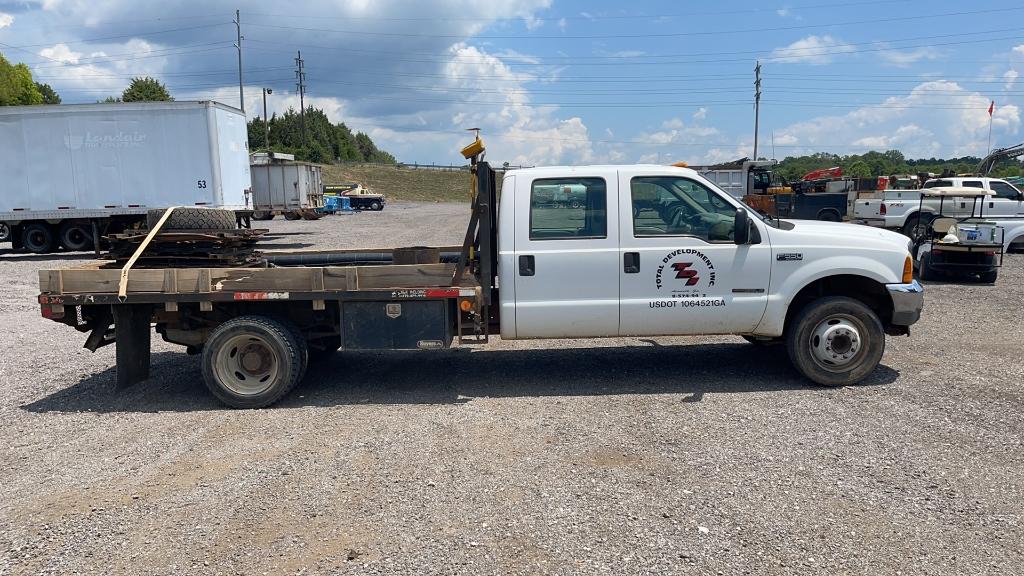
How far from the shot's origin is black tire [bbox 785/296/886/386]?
252 inches

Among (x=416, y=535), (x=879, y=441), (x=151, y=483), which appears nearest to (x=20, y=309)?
(x=151, y=483)

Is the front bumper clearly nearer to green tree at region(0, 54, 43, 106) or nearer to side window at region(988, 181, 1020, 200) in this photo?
side window at region(988, 181, 1020, 200)

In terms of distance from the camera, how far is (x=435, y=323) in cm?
634

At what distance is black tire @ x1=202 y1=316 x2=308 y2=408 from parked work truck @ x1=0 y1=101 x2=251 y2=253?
569 inches

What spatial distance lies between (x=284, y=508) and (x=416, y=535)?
0.90 meters

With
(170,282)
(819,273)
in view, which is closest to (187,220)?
→ (170,282)

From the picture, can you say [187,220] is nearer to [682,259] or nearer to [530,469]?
[530,469]

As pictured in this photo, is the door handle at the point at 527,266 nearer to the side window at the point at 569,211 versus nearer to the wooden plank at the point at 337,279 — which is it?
the side window at the point at 569,211

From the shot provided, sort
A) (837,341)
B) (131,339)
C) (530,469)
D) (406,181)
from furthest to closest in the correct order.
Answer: (406,181) < (131,339) < (837,341) < (530,469)

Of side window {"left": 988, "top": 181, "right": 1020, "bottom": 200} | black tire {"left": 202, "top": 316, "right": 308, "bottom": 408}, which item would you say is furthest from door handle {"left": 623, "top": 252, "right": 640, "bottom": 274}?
side window {"left": 988, "top": 181, "right": 1020, "bottom": 200}

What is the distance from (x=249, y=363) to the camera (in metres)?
6.38

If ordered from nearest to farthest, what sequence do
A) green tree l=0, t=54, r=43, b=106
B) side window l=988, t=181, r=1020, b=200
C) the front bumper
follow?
the front bumper < side window l=988, t=181, r=1020, b=200 < green tree l=0, t=54, r=43, b=106

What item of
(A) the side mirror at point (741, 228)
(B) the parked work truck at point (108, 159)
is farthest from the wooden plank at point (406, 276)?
(B) the parked work truck at point (108, 159)

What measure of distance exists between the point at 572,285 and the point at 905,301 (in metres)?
2.94
